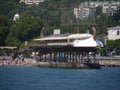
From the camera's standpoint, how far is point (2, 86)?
7281 cm

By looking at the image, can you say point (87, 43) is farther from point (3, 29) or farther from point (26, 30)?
point (26, 30)

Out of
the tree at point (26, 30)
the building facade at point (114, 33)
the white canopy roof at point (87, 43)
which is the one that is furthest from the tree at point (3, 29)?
the white canopy roof at point (87, 43)

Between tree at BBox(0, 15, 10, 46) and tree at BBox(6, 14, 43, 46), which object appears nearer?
tree at BBox(0, 15, 10, 46)

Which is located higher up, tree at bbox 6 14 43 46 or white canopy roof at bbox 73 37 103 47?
tree at bbox 6 14 43 46

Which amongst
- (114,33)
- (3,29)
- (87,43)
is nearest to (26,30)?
(3,29)

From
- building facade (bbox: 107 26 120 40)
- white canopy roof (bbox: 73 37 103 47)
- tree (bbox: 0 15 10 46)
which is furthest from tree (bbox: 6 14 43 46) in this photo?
white canopy roof (bbox: 73 37 103 47)

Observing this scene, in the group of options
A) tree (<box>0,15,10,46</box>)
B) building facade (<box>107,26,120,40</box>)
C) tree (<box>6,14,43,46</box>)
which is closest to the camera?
tree (<box>0,15,10,46</box>)

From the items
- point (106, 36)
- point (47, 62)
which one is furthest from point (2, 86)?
point (106, 36)

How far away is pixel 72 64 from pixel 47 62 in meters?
9.92

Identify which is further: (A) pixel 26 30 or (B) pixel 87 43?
(A) pixel 26 30

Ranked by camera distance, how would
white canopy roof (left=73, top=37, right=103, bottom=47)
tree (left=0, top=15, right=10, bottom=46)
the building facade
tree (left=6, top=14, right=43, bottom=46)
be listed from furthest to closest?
tree (left=6, top=14, right=43, bottom=46)
the building facade
tree (left=0, top=15, right=10, bottom=46)
white canopy roof (left=73, top=37, right=103, bottom=47)

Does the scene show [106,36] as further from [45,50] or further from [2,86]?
[2,86]

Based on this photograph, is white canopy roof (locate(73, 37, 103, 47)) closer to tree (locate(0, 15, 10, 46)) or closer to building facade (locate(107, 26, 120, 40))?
tree (locate(0, 15, 10, 46))

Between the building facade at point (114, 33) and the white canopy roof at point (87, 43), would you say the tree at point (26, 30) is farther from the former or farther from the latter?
the white canopy roof at point (87, 43)
